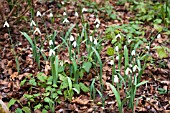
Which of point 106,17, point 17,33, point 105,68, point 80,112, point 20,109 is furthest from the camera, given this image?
point 106,17

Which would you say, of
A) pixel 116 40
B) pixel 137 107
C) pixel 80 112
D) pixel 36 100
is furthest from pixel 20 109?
pixel 116 40

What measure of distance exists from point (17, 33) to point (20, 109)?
5.49 ft

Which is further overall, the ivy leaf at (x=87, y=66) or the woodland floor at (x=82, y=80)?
the ivy leaf at (x=87, y=66)

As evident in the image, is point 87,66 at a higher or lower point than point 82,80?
higher

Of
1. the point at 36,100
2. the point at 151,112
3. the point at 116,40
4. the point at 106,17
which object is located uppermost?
the point at 106,17

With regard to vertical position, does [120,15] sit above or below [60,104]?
above

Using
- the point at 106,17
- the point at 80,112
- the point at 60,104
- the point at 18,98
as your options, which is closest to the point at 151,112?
the point at 80,112

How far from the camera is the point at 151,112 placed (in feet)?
9.11

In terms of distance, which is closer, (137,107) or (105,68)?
(137,107)

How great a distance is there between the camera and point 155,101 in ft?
9.45

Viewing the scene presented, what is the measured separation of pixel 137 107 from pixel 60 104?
0.74 meters

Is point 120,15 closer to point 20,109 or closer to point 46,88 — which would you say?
point 46,88

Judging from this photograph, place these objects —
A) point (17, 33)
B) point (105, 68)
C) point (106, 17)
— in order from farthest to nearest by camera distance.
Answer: point (106, 17) → point (17, 33) → point (105, 68)

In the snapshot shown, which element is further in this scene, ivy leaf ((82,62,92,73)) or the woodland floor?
ivy leaf ((82,62,92,73))
